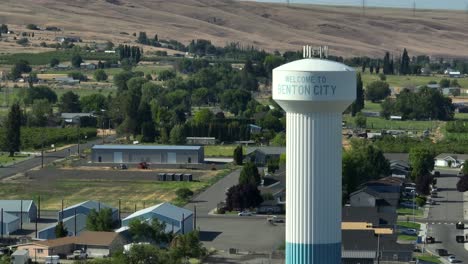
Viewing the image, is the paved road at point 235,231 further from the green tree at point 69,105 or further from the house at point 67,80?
the house at point 67,80

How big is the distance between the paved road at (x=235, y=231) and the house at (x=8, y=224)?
20.5 ft

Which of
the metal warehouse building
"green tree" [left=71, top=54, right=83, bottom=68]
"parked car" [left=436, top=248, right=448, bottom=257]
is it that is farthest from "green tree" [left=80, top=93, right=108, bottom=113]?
"parked car" [left=436, top=248, right=448, bottom=257]

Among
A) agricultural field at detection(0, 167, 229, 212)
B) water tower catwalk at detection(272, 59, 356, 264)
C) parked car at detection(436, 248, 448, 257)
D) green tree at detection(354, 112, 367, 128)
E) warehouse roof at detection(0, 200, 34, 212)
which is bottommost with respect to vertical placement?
parked car at detection(436, 248, 448, 257)

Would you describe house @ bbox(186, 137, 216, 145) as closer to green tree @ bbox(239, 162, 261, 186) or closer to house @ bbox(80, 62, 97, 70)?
green tree @ bbox(239, 162, 261, 186)

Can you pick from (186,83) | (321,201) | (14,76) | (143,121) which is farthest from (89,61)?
(321,201)

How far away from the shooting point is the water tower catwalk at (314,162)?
19.9 metres

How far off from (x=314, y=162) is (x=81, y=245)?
74.5ft

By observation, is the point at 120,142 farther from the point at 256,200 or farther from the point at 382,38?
the point at 382,38

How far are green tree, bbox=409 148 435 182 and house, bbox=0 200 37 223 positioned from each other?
1704cm

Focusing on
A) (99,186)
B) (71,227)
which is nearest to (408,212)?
(71,227)

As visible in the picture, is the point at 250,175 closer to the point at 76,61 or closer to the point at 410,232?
the point at 410,232

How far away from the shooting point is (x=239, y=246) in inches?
1702

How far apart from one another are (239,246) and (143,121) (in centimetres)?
3519

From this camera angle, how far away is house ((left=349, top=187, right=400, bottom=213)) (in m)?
50.3
